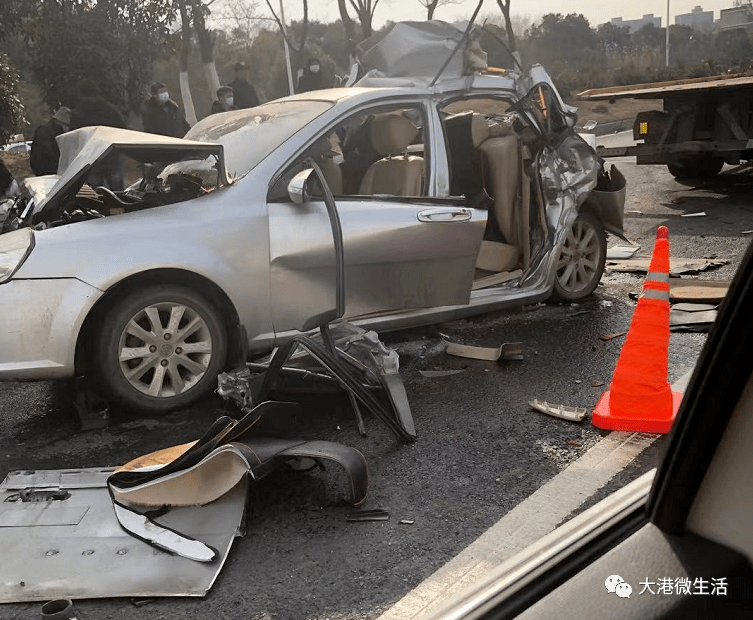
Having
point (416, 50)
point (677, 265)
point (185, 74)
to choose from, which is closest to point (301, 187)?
point (416, 50)

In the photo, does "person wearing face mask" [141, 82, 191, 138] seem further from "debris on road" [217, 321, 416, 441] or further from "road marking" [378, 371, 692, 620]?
"road marking" [378, 371, 692, 620]

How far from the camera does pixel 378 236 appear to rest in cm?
476

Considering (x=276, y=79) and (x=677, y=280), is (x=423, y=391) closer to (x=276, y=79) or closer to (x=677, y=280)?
(x=677, y=280)

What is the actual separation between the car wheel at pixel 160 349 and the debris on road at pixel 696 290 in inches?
134

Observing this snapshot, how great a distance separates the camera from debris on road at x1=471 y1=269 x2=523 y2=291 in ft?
18.2

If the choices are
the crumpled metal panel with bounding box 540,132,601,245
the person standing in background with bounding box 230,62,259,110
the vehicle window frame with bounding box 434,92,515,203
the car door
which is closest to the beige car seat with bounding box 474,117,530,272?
the crumpled metal panel with bounding box 540,132,601,245

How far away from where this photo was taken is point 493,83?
18.7ft

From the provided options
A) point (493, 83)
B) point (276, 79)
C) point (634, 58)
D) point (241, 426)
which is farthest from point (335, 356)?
point (276, 79)

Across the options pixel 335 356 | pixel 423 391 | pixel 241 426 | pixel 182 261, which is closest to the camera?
pixel 241 426

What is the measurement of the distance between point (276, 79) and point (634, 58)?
15.0 m

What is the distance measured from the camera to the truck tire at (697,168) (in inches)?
460

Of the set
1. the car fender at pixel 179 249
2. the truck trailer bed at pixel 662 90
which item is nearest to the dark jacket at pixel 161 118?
the truck trailer bed at pixel 662 90

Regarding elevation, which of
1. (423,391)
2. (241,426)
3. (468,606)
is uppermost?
(468,606)

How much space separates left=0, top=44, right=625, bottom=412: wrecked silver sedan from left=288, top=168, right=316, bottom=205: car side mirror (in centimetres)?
1
